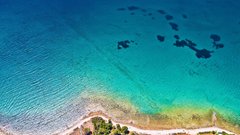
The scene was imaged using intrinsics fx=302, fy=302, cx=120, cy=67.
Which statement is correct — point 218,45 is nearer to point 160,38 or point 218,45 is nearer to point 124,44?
point 160,38

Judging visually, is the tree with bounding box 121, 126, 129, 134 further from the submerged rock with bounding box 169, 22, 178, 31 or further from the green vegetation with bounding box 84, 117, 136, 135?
the submerged rock with bounding box 169, 22, 178, 31

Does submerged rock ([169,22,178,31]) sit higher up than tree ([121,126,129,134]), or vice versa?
submerged rock ([169,22,178,31])

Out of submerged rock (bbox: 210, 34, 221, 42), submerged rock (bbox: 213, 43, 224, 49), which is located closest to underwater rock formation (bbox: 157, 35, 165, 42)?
submerged rock (bbox: 210, 34, 221, 42)

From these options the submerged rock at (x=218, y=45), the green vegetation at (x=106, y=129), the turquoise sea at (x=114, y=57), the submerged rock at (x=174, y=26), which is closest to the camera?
the green vegetation at (x=106, y=129)

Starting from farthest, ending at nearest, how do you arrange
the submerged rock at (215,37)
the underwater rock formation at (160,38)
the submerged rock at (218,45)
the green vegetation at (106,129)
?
the submerged rock at (215,37)
the underwater rock formation at (160,38)
the submerged rock at (218,45)
the green vegetation at (106,129)

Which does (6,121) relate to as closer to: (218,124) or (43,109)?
(43,109)

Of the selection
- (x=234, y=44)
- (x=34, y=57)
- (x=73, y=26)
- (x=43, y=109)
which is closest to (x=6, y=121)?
(x=43, y=109)

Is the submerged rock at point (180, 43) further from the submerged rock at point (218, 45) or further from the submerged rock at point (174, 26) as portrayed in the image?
the submerged rock at point (218, 45)

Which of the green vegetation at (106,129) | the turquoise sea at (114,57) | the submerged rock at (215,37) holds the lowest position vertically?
the green vegetation at (106,129)

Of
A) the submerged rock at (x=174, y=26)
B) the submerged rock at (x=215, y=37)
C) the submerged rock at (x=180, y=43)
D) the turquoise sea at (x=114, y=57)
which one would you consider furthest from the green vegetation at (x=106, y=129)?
the submerged rock at (x=215, y=37)
